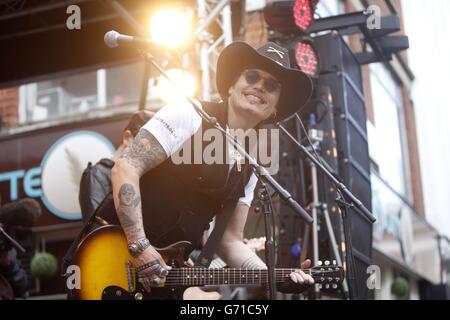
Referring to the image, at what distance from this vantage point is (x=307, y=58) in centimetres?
540

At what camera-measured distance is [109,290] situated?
3424 millimetres

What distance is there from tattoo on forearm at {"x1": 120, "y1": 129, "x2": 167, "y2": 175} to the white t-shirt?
25mm

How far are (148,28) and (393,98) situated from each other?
2.82m

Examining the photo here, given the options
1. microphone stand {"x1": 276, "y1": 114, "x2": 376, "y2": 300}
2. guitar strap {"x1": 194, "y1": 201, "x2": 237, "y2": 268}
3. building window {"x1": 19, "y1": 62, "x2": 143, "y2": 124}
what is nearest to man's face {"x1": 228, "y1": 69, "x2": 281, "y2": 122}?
microphone stand {"x1": 276, "y1": 114, "x2": 376, "y2": 300}

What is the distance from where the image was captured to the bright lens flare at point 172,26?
5672 millimetres

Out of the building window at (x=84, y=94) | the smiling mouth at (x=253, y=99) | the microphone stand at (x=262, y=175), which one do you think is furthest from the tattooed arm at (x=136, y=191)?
the building window at (x=84, y=94)

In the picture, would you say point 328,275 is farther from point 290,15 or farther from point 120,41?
point 290,15

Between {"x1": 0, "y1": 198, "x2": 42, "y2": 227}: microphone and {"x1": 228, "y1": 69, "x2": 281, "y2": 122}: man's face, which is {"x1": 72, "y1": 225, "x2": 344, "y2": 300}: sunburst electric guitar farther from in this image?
{"x1": 0, "y1": 198, "x2": 42, "y2": 227}: microphone

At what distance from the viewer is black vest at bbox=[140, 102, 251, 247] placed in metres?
3.49

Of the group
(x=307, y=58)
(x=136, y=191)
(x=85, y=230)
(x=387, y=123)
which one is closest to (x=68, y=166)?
→ (x=307, y=58)

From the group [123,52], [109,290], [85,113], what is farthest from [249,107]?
[85,113]

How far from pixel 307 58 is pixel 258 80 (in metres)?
1.82

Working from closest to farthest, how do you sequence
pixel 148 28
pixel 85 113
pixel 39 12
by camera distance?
1. pixel 39 12
2. pixel 148 28
3. pixel 85 113
